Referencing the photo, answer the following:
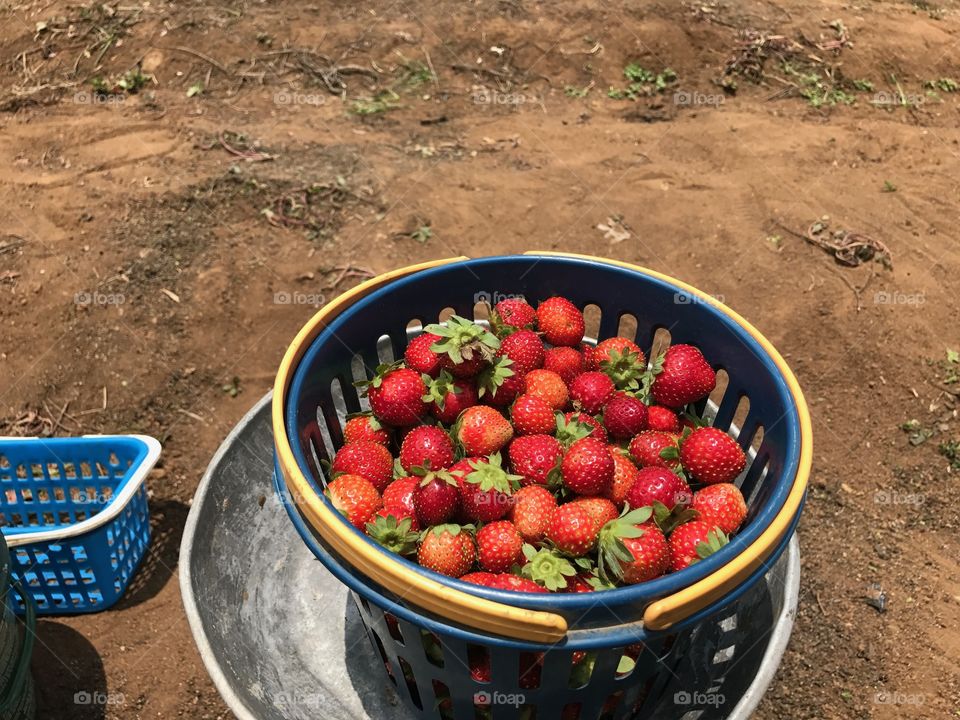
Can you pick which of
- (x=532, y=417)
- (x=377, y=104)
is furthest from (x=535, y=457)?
(x=377, y=104)

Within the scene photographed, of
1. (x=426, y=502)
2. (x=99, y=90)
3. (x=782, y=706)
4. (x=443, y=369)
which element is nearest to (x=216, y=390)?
(x=443, y=369)

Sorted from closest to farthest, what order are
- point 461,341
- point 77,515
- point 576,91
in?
point 461,341
point 77,515
point 576,91

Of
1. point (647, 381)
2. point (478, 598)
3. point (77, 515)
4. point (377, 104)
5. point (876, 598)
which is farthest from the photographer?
point (377, 104)

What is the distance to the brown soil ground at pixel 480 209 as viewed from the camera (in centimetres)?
264

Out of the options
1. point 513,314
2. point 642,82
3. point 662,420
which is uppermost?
point 513,314

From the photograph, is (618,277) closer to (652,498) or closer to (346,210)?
(652,498)

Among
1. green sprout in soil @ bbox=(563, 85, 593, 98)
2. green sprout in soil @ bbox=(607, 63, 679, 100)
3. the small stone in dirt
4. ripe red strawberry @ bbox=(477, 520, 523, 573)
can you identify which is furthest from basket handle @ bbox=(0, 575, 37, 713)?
green sprout in soil @ bbox=(607, 63, 679, 100)

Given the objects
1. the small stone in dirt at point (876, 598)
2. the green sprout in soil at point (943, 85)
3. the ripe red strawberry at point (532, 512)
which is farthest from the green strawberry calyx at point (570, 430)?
the green sprout in soil at point (943, 85)

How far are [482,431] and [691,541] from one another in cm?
52

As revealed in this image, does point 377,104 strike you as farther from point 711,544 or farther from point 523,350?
point 711,544

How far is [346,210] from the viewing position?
4.12 metres

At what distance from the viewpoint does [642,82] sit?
212 inches

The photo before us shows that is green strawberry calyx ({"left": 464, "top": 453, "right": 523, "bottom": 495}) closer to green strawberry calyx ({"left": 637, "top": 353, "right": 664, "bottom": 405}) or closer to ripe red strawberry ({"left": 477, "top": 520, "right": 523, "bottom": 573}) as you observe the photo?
ripe red strawberry ({"left": 477, "top": 520, "right": 523, "bottom": 573})

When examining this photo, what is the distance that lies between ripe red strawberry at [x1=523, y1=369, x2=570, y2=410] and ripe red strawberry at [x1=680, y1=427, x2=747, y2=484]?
339 millimetres
